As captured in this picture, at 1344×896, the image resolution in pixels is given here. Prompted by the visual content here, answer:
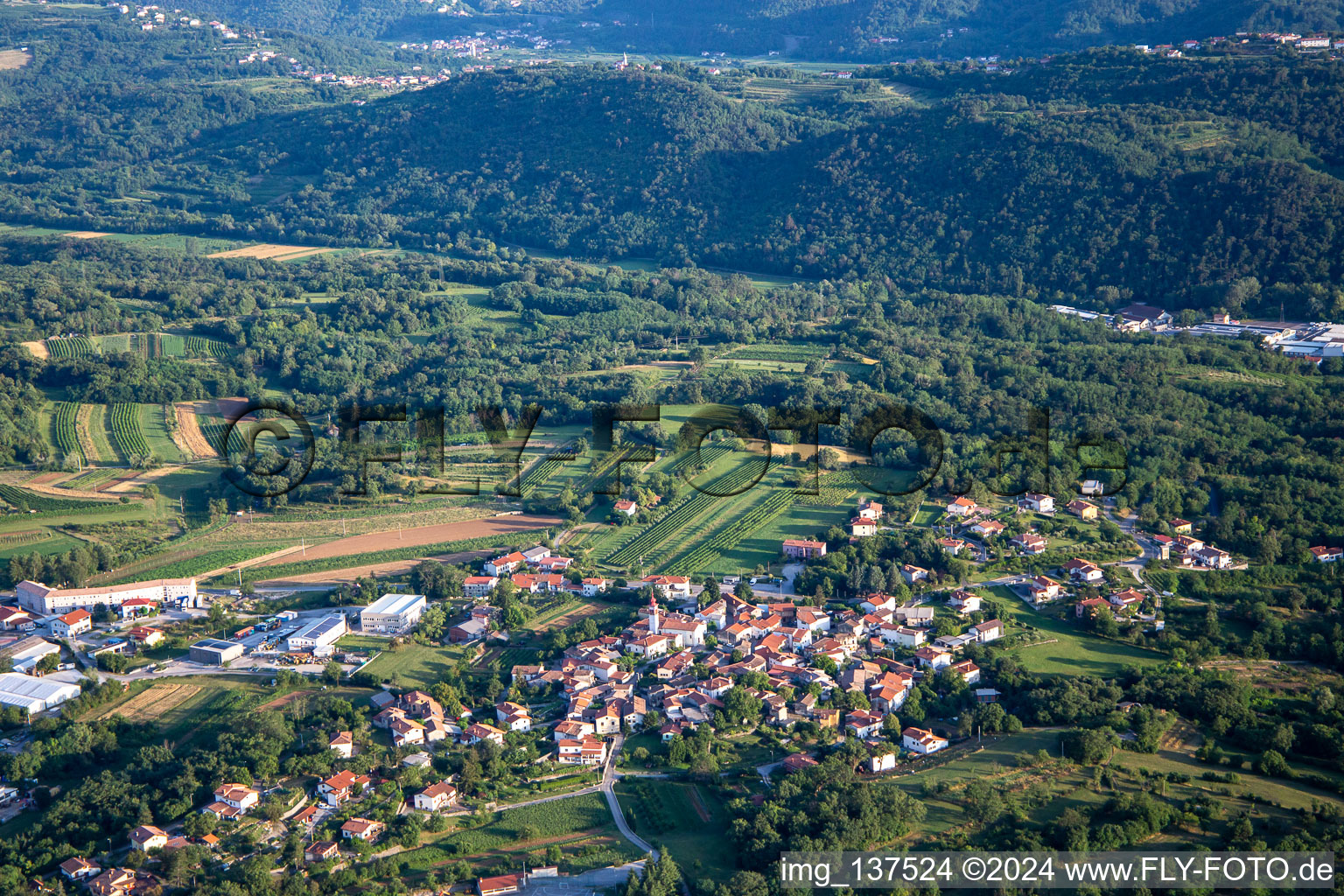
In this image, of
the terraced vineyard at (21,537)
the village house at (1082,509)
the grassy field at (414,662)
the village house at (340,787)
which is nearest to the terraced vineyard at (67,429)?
the terraced vineyard at (21,537)

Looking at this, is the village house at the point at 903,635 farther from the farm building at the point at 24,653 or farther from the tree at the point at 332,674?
the farm building at the point at 24,653

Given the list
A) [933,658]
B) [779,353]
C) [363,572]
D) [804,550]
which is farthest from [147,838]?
[779,353]

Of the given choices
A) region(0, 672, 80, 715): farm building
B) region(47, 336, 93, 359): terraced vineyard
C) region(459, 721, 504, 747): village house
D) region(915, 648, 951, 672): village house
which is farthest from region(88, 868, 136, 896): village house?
region(47, 336, 93, 359): terraced vineyard

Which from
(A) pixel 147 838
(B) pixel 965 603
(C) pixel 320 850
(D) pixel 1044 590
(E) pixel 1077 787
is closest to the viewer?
(C) pixel 320 850

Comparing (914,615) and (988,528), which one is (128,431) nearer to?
(914,615)

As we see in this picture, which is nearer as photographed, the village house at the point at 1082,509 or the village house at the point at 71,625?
the village house at the point at 71,625
